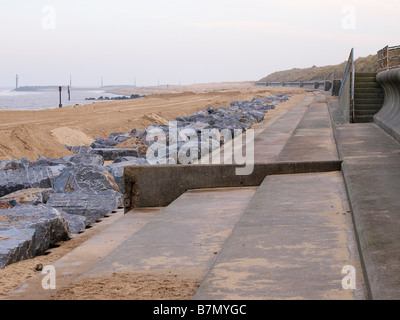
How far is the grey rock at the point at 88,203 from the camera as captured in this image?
7941 mm

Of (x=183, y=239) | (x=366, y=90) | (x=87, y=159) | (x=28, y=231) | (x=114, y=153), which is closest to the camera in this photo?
(x=183, y=239)

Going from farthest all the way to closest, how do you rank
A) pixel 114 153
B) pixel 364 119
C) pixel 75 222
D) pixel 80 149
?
pixel 80 149 → pixel 364 119 → pixel 114 153 → pixel 75 222

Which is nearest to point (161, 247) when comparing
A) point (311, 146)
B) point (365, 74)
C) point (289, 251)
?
point (289, 251)

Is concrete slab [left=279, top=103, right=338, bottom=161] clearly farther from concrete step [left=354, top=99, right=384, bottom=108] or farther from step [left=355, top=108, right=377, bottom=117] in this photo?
concrete step [left=354, top=99, right=384, bottom=108]

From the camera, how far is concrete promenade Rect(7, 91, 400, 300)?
352 centimetres

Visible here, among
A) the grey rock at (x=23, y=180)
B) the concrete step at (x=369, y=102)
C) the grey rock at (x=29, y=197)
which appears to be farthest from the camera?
the concrete step at (x=369, y=102)

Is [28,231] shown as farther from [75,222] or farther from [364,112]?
[364,112]

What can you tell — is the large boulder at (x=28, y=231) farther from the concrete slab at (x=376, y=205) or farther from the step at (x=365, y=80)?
the step at (x=365, y=80)

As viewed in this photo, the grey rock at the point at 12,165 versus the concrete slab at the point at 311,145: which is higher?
the concrete slab at the point at 311,145

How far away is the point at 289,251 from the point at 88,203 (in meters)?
4.50

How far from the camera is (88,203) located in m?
8.11

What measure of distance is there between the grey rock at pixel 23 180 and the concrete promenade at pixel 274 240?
9.78 ft

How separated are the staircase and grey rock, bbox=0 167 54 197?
7.80 meters

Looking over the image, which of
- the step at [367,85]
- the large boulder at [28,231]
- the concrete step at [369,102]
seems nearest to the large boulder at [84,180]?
the large boulder at [28,231]
